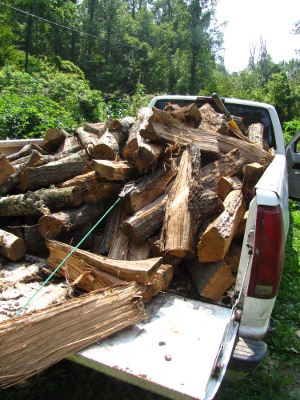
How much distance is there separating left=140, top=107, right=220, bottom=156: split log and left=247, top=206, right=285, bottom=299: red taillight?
154cm

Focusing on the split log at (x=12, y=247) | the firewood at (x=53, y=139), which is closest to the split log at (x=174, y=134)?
the split log at (x=12, y=247)

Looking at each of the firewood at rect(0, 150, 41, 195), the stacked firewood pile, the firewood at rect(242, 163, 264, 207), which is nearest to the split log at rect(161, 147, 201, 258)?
the stacked firewood pile

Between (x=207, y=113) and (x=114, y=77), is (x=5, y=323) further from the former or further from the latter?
(x=114, y=77)

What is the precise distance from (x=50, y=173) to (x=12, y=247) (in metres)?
0.88

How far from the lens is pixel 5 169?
3.34 m

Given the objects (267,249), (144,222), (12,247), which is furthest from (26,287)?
(267,249)

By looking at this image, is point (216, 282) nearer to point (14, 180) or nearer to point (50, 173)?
point (50, 173)

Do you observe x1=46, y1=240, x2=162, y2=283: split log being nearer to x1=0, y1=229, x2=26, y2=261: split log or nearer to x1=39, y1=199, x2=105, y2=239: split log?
x1=39, y1=199, x2=105, y2=239: split log

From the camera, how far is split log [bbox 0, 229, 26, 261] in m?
2.70

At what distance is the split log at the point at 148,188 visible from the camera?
2.88m

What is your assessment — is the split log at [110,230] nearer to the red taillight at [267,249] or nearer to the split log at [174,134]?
the split log at [174,134]

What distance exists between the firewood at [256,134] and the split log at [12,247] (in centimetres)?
288

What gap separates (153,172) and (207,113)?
1.61 m

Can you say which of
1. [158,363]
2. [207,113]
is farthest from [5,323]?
[207,113]
